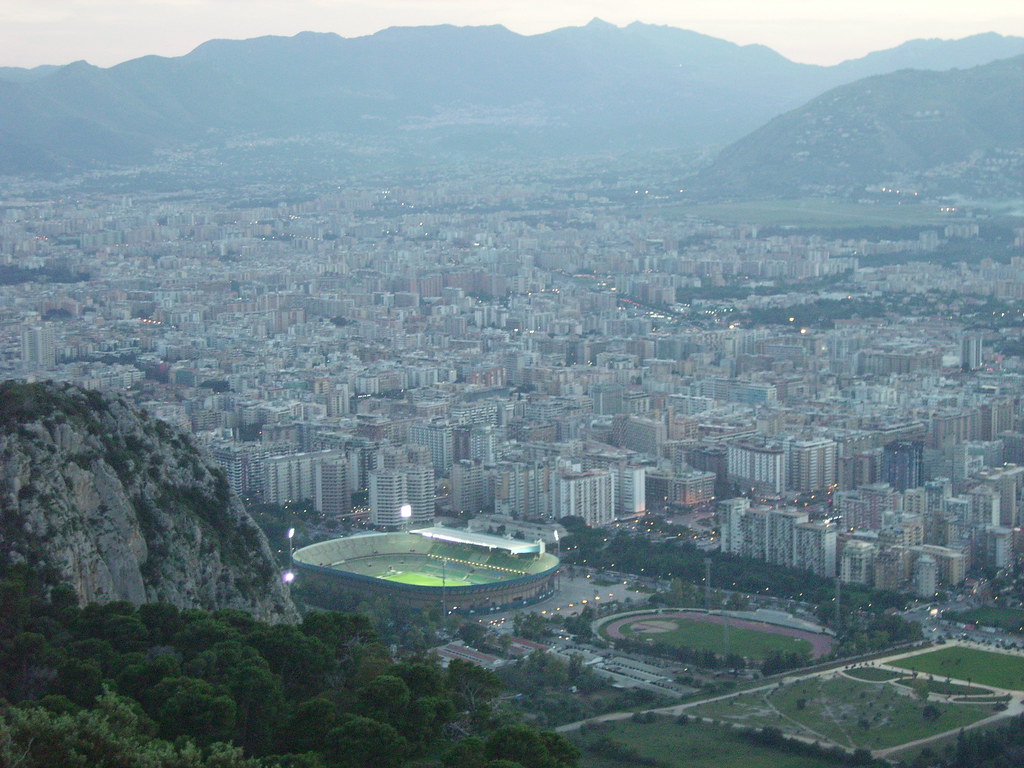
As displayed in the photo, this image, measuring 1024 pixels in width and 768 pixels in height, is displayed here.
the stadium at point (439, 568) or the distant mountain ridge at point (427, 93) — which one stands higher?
the distant mountain ridge at point (427, 93)

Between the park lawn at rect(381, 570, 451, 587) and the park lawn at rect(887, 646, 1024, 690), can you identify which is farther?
the park lawn at rect(381, 570, 451, 587)

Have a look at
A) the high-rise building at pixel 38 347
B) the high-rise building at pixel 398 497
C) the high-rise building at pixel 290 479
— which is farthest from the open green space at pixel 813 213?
the high-rise building at pixel 398 497

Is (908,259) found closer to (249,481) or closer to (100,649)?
(249,481)

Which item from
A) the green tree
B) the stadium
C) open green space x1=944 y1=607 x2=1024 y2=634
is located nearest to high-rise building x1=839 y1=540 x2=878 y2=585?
open green space x1=944 y1=607 x2=1024 y2=634

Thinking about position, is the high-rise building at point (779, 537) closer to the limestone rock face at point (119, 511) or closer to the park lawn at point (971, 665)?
the park lawn at point (971, 665)

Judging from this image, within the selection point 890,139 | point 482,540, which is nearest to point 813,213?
point 890,139

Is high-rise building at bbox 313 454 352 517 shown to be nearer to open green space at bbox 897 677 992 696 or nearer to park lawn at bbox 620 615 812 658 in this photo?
park lawn at bbox 620 615 812 658

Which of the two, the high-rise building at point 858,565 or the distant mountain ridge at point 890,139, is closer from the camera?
the high-rise building at point 858,565
